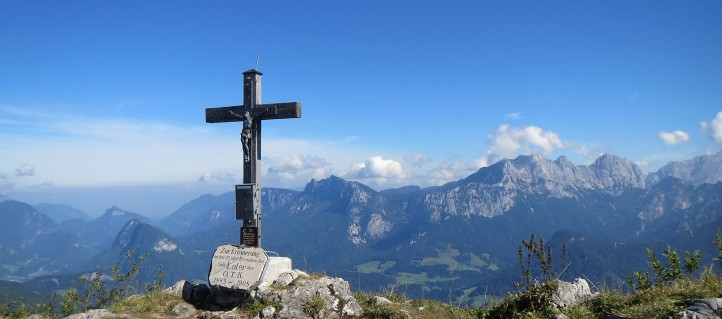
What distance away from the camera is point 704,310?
7.54 metres

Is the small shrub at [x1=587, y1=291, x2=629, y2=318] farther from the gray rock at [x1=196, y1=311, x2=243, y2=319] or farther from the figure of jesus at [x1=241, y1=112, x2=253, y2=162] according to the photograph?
the figure of jesus at [x1=241, y1=112, x2=253, y2=162]

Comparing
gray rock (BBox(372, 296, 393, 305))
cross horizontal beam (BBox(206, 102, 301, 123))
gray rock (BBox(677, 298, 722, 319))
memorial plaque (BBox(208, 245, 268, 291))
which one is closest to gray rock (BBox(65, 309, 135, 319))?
memorial plaque (BBox(208, 245, 268, 291))

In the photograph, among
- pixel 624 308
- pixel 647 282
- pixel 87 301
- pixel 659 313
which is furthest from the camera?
pixel 87 301

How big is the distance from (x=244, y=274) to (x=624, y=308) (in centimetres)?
1152

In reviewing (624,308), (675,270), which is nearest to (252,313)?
(624,308)

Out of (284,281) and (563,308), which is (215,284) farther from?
(563,308)

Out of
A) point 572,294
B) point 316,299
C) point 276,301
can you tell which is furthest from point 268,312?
point 572,294

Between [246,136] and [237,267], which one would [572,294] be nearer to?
[237,267]

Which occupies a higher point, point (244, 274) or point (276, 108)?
point (276, 108)

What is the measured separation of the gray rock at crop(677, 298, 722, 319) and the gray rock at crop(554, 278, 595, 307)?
2.65 m

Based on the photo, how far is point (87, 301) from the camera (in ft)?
65.5

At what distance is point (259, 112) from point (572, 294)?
1256cm

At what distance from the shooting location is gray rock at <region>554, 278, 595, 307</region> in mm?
10102

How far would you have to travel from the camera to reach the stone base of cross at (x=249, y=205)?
51.4 feet
